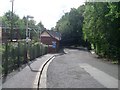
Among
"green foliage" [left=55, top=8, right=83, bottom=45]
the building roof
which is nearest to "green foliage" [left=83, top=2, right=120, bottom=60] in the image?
the building roof

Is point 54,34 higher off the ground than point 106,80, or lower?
higher

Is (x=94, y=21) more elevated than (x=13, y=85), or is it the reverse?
(x=94, y=21)

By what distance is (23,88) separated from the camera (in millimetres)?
11344

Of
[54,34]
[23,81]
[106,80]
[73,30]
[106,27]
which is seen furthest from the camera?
[73,30]

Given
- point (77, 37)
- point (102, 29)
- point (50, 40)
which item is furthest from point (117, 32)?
point (77, 37)

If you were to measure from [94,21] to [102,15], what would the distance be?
2.84 meters

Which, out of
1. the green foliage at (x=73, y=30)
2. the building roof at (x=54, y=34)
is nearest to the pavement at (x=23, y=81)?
the building roof at (x=54, y=34)

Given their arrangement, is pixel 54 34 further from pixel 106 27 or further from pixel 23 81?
pixel 23 81

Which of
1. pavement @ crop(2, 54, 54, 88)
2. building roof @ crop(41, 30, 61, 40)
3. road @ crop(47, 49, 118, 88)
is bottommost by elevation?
road @ crop(47, 49, 118, 88)

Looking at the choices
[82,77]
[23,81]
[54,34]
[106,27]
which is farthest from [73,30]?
[23,81]

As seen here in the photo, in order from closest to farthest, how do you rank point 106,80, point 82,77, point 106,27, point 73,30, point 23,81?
point 23,81 < point 106,80 < point 82,77 < point 106,27 < point 73,30

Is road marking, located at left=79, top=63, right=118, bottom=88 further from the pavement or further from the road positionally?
the pavement

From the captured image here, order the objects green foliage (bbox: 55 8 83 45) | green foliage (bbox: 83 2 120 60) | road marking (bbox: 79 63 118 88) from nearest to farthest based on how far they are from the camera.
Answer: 1. road marking (bbox: 79 63 118 88)
2. green foliage (bbox: 83 2 120 60)
3. green foliage (bbox: 55 8 83 45)

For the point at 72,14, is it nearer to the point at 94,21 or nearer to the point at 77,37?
the point at 77,37
